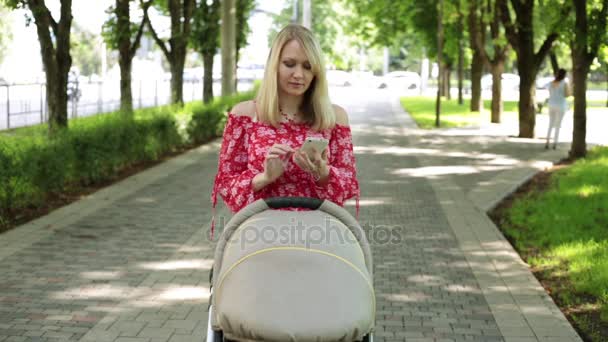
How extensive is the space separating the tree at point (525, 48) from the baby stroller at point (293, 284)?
726 inches

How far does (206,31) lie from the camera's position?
27.1 meters

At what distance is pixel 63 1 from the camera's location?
1408cm

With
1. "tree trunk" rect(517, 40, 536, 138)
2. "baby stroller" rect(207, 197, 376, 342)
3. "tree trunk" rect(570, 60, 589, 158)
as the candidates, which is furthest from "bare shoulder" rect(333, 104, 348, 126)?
"tree trunk" rect(517, 40, 536, 138)

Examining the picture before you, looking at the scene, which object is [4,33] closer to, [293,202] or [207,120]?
[207,120]

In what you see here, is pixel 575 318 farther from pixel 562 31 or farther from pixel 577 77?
pixel 562 31

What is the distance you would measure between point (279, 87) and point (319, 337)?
4.17 feet

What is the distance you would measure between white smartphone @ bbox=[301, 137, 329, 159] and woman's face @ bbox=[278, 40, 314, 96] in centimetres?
46

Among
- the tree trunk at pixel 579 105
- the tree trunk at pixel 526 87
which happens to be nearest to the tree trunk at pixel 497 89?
the tree trunk at pixel 526 87

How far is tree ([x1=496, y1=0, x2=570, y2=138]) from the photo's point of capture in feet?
69.7

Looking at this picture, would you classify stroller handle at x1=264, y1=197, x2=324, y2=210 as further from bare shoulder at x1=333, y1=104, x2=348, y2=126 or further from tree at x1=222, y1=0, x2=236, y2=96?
tree at x1=222, y1=0, x2=236, y2=96

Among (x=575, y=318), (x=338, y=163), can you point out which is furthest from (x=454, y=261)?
(x=338, y=163)

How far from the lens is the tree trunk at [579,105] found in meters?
16.5

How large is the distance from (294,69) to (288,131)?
0.27 meters

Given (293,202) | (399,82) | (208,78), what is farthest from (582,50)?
(399,82)
